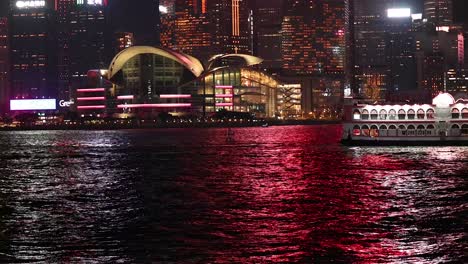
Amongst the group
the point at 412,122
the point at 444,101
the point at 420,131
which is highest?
the point at 444,101

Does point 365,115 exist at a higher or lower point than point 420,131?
higher

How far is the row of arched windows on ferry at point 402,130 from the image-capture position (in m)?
86.0

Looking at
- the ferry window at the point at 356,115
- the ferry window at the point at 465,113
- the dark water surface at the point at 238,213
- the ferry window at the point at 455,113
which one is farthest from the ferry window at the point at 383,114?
the dark water surface at the point at 238,213

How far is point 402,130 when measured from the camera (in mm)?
87875

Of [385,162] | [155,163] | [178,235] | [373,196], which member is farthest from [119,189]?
[385,162]

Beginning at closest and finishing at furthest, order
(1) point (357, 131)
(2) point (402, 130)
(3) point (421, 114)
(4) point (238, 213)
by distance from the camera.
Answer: (4) point (238, 213) → (3) point (421, 114) → (2) point (402, 130) → (1) point (357, 131)

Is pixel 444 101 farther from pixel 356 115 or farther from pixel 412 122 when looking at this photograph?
pixel 356 115

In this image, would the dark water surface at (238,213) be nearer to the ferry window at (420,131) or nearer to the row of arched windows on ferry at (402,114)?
the row of arched windows on ferry at (402,114)

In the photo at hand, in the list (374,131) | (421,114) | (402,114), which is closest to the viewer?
(421,114)

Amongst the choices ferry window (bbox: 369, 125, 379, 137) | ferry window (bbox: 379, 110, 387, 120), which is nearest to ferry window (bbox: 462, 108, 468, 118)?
ferry window (bbox: 379, 110, 387, 120)

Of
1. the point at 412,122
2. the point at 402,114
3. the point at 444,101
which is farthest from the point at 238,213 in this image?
the point at 412,122

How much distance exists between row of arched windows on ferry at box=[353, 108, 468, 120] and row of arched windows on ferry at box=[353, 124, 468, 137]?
1418mm

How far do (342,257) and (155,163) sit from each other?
45.7m

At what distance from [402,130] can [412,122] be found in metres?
1.94
